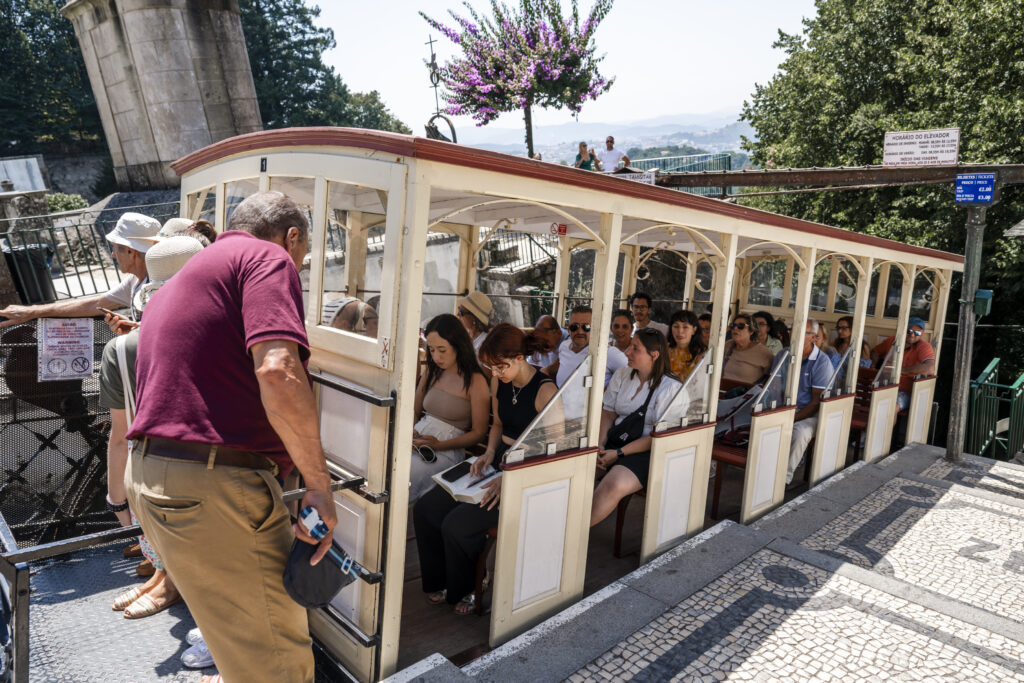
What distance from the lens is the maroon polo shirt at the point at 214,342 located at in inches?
72.8

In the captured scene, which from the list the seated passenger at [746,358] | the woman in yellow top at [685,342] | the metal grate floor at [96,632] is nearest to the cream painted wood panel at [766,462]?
the seated passenger at [746,358]

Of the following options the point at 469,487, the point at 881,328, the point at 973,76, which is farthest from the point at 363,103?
the point at 469,487

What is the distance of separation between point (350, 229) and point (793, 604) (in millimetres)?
3969

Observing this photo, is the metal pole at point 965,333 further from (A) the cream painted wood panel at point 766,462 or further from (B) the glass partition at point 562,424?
(B) the glass partition at point 562,424

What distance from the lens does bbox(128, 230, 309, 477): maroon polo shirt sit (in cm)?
185

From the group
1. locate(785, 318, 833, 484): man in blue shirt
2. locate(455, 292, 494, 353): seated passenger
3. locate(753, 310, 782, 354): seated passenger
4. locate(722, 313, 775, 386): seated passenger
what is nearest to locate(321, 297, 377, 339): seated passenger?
locate(455, 292, 494, 353): seated passenger

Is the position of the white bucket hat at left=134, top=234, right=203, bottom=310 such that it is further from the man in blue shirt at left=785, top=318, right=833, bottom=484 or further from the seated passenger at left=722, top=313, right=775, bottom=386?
the man in blue shirt at left=785, top=318, right=833, bottom=484

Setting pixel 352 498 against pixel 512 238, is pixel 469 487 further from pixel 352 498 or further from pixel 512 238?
pixel 512 238

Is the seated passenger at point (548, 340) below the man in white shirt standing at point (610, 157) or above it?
below

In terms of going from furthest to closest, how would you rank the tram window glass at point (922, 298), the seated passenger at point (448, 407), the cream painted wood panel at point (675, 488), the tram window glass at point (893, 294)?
the tram window glass at point (893, 294), the tram window glass at point (922, 298), the cream painted wood panel at point (675, 488), the seated passenger at point (448, 407)

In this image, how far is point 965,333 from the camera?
7871 millimetres

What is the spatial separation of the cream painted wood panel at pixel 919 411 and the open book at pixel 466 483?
676 cm

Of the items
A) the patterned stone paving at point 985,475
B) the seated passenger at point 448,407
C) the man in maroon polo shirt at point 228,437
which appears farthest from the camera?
the patterned stone paving at point 985,475

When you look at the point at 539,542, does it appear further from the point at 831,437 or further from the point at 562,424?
the point at 831,437
